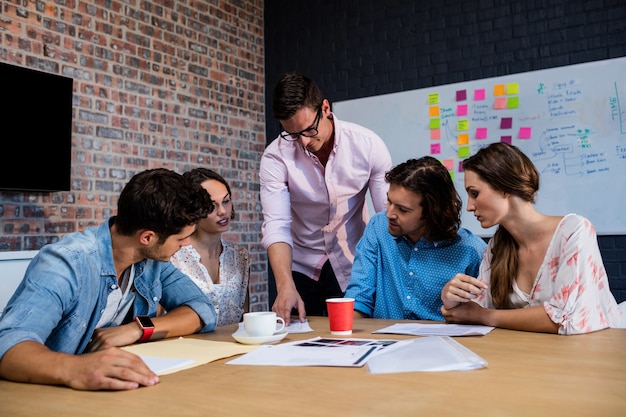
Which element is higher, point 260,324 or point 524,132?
point 524,132

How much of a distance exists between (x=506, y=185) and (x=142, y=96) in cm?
264

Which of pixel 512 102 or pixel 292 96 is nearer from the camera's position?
pixel 292 96

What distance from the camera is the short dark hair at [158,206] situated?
1466 mm

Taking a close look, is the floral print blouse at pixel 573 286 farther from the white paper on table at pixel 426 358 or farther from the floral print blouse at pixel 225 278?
the floral print blouse at pixel 225 278

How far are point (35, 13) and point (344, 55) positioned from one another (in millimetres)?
2101

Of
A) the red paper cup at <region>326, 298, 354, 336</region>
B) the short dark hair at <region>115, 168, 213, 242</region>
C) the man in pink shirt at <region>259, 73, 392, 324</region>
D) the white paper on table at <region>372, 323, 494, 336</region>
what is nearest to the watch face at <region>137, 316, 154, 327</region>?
the short dark hair at <region>115, 168, 213, 242</region>

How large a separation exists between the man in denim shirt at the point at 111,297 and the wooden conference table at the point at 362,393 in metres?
0.04

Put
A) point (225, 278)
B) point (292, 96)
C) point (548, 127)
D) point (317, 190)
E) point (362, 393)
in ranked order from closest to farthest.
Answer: point (362, 393) → point (292, 96) → point (225, 278) → point (317, 190) → point (548, 127)

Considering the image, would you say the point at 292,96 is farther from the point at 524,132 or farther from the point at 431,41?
the point at 431,41

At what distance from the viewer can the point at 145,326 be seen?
4.92 ft

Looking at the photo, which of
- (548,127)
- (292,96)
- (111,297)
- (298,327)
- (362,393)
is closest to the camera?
(362,393)

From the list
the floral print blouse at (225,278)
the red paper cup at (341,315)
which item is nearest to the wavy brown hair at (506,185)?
the red paper cup at (341,315)

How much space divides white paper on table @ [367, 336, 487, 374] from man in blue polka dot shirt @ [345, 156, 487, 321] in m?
0.72

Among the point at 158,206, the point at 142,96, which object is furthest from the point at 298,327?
the point at 142,96
